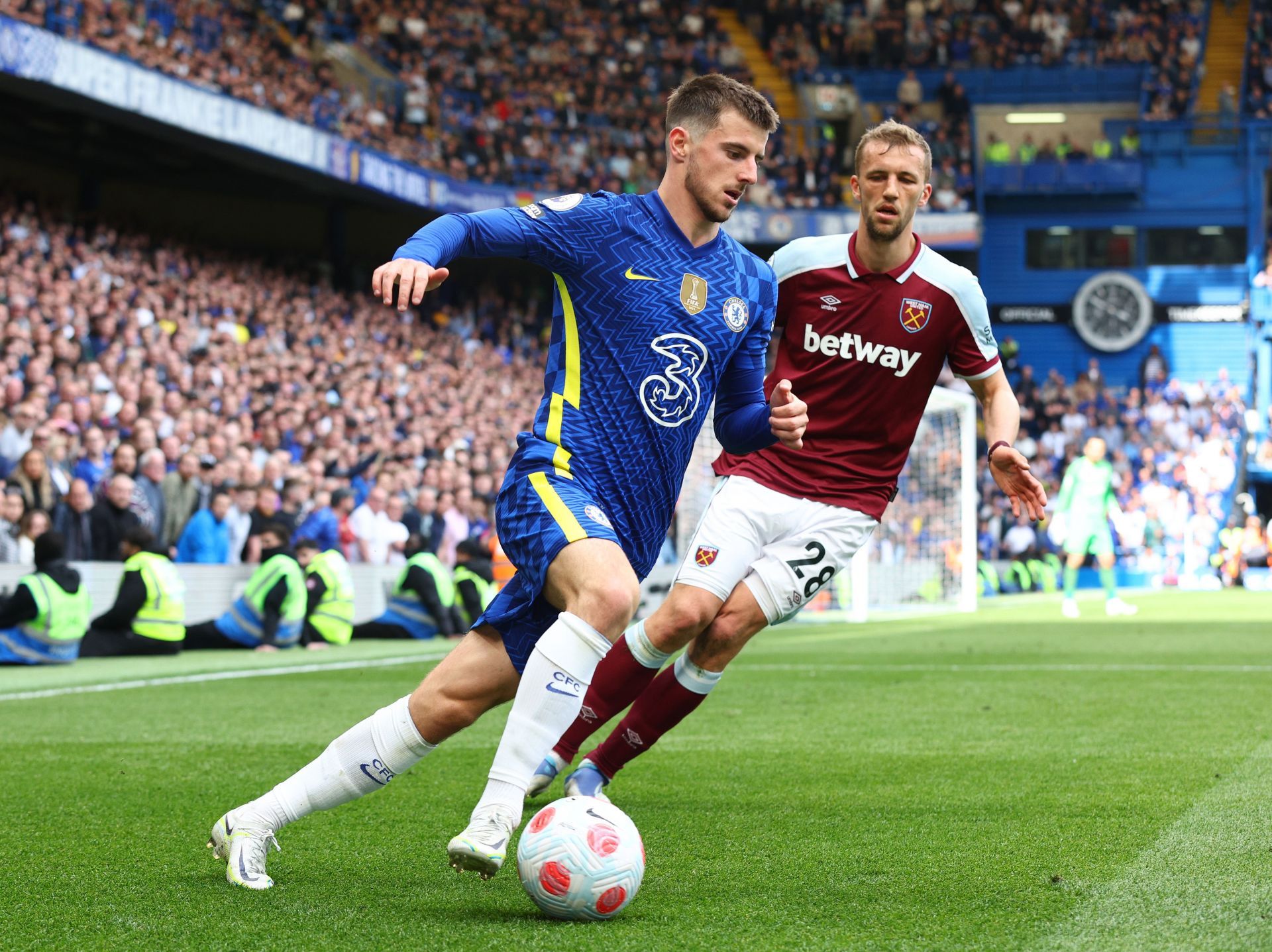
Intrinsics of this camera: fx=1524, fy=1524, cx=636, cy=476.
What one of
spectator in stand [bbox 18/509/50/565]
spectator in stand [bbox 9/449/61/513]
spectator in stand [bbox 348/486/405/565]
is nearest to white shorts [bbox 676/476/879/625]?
spectator in stand [bbox 18/509/50/565]

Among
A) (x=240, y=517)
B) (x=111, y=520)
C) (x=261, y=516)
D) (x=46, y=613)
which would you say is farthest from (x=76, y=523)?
(x=240, y=517)

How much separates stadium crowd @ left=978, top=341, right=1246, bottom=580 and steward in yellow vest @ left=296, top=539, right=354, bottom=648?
16796 millimetres

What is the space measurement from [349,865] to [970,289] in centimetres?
303

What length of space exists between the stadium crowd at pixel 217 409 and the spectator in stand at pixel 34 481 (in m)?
0.02

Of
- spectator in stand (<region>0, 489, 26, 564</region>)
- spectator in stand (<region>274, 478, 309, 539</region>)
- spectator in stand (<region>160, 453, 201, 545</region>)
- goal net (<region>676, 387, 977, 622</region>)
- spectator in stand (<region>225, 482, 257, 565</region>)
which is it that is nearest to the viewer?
spectator in stand (<region>0, 489, 26, 564</region>)

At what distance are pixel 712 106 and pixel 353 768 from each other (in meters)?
2.07

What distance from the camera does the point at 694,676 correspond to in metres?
5.43

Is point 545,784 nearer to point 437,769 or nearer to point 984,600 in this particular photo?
point 437,769

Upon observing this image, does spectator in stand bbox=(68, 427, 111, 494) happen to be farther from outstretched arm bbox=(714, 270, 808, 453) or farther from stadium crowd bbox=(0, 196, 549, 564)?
outstretched arm bbox=(714, 270, 808, 453)

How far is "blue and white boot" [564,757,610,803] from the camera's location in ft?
17.1

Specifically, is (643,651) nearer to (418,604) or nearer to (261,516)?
(261,516)

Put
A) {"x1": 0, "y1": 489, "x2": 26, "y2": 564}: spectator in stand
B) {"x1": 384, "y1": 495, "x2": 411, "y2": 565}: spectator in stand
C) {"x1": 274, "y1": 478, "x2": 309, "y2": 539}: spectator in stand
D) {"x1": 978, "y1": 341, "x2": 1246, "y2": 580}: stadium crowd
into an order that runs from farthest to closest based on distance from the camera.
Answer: {"x1": 978, "y1": 341, "x2": 1246, "y2": 580}: stadium crowd < {"x1": 384, "y1": 495, "x2": 411, "y2": 565}: spectator in stand < {"x1": 274, "y1": 478, "x2": 309, "y2": 539}: spectator in stand < {"x1": 0, "y1": 489, "x2": 26, "y2": 564}: spectator in stand

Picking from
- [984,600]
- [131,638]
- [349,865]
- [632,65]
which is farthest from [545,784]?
[632,65]

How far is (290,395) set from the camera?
2039cm
